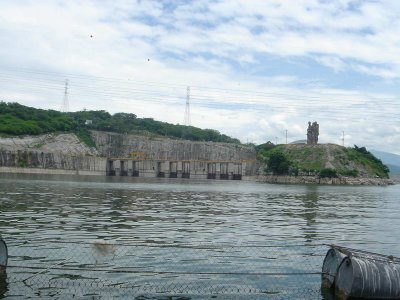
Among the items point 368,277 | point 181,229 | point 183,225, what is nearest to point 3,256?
point 368,277

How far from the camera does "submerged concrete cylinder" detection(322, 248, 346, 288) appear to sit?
2062 centimetres

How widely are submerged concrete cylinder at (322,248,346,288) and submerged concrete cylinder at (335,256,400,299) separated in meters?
1.65

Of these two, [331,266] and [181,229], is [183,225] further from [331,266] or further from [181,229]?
[331,266]

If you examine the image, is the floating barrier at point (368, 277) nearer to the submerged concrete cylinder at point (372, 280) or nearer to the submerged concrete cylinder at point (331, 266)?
the submerged concrete cylinder at point (372, 280)

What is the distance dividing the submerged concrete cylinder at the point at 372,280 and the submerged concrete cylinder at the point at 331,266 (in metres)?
1.65

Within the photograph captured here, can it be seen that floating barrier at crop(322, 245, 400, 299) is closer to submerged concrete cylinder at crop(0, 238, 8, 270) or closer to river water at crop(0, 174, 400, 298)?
river water at crop(0, 174, 400, 298)

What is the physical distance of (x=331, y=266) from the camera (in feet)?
70.4

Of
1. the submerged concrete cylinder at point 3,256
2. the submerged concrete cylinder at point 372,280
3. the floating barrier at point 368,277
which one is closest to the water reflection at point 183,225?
the submerged concrete cylinder at point 3,256

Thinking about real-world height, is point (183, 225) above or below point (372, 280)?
below

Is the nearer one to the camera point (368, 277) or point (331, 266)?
point (368, 277)

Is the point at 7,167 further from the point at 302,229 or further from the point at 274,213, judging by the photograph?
the point at 302,229

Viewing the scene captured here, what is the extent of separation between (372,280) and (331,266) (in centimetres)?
326

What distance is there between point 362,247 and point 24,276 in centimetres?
2043

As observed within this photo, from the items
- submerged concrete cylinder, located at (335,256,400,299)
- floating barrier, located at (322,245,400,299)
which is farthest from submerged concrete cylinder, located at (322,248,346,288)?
submerged concrete cylinder, located at (335,256,400,299)
